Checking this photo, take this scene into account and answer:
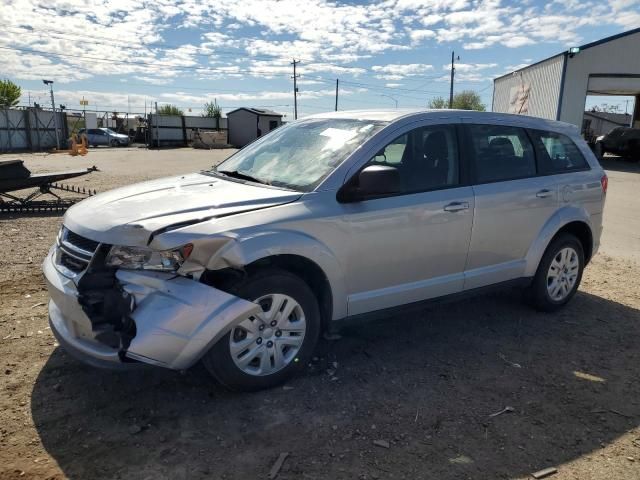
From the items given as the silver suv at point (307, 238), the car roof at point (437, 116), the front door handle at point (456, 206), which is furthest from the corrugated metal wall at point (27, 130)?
the front door handle at point (456, 206)

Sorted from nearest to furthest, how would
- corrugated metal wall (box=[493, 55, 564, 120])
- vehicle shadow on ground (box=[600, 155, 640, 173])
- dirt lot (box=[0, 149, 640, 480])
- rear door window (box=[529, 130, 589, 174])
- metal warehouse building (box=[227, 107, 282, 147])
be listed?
dirt lot (box=[0, 149, 640, 480])
rear door window (box=[529, 130, 589, 174])
vehicle shadow on ground (box=[600, 155, 640, 173])
corrugated metal wall (box=[493, 55, 564, 120])
metal warehouse building (box=[227, 107, 282, 147])

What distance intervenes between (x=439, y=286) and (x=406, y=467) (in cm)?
170

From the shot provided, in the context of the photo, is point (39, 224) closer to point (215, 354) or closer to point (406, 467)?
point (215, 354)

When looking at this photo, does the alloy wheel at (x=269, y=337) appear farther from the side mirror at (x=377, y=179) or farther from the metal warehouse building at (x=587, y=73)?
the metal warehouse building at (x=587, y=73)

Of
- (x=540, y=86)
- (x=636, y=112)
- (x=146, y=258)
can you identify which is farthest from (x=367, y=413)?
(x=636, y=112)

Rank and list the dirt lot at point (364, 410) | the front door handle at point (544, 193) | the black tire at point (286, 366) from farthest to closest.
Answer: the front door handle at point (544, 193) → the black tire at point (286, 366) → the dirt lot at point (364, 410)

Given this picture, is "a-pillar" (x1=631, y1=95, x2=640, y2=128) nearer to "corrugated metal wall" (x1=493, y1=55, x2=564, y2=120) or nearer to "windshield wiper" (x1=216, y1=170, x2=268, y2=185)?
"corrugated metal wall" (x1=493, y1=55, x2=564, y2=120)

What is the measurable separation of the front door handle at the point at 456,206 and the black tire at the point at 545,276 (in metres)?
1.27

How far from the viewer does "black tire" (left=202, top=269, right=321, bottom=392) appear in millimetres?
3158

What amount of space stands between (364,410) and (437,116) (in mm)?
2375

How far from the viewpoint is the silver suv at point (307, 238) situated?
298cm

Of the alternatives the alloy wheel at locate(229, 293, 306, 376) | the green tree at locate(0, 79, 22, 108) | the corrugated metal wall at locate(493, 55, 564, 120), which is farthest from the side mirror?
the green tree at locate(0, 79, 22, 108)

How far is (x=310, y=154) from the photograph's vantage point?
3992mm

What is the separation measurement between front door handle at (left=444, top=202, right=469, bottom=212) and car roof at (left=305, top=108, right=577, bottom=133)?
724 mm
